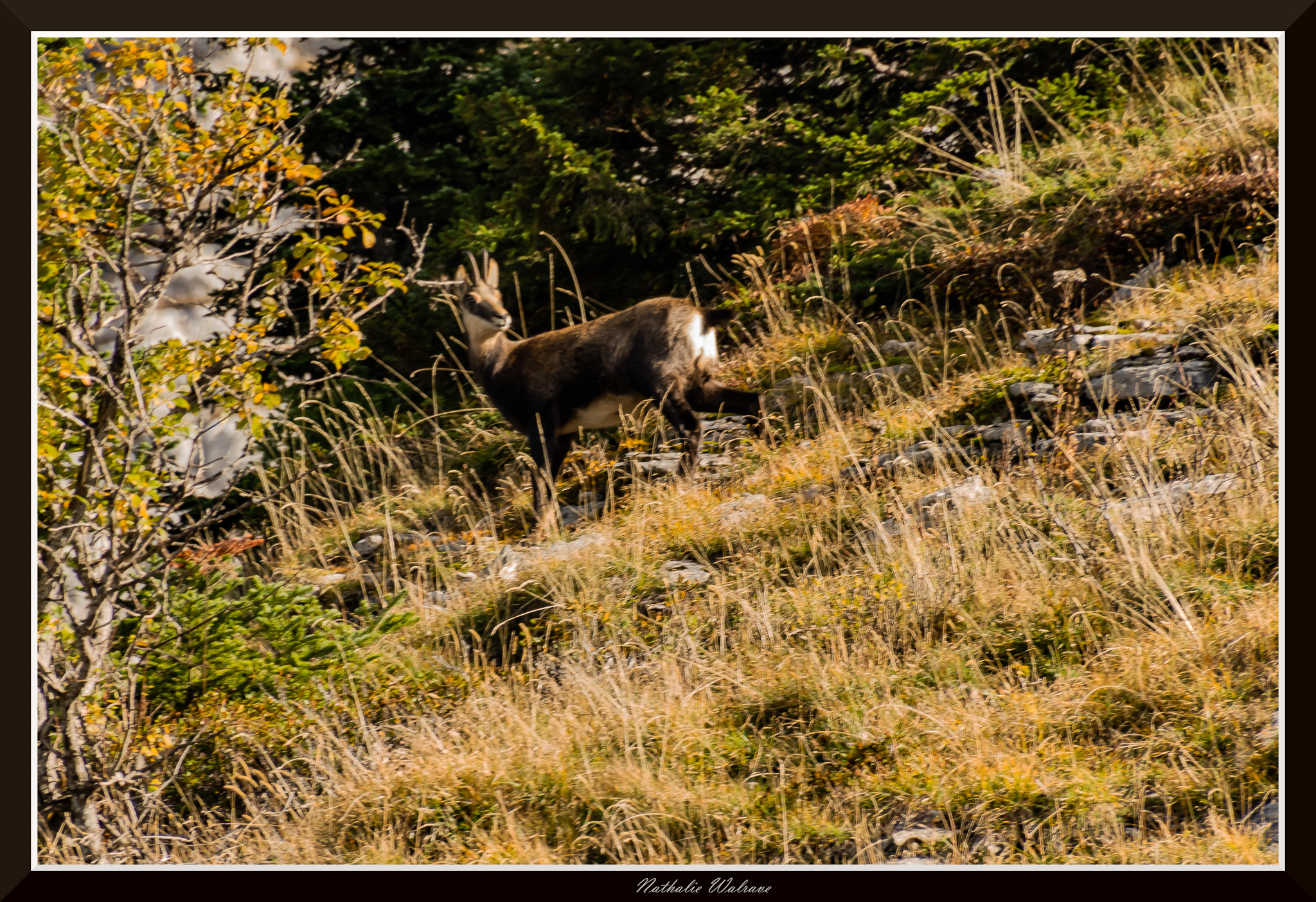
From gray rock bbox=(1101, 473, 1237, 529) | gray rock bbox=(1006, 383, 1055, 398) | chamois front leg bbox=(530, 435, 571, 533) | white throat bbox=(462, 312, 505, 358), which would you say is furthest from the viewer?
white throat bbox=(462, 312, 505, 358)

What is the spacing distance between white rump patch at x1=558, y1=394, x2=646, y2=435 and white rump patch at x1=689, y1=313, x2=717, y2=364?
48cm

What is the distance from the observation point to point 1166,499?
457 centimetres

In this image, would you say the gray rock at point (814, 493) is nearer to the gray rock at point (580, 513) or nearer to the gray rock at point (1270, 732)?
the gray rock at point (580, 513)

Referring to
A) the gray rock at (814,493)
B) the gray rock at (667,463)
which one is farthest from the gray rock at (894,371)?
the gray rock at (814,493)

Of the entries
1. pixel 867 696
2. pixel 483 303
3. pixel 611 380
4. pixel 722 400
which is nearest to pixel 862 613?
pixel 867 696

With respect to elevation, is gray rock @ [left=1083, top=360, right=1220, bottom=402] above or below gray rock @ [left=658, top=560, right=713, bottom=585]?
above

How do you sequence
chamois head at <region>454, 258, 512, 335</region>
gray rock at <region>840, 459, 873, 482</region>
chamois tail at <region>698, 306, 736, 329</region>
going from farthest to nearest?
A: chamois head at <region>454, 258, 512, 335</region> → chamois tail at <region>698, 306, 736, 329</region> → gray rock at <region>840, 459, 873, 482</region>

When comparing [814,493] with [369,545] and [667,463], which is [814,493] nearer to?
[667,463]

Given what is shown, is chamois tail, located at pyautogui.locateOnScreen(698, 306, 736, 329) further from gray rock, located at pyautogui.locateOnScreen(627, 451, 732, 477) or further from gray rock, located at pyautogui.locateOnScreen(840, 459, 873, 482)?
gray rock, located at pyautogui.locateOnScreen(840, 459, 873, 482)

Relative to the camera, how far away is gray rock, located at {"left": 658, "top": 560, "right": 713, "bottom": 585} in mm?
5281

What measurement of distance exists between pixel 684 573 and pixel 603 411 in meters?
1.93

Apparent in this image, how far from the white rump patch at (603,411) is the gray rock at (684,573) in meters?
1.67

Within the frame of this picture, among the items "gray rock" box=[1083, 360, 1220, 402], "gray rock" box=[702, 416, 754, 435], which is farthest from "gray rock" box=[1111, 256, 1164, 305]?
"gray rock" box=[702, 416, 754, 435]

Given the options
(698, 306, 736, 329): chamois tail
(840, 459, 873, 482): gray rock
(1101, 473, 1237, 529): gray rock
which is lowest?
(840, 459, 873, 482): gray rock
